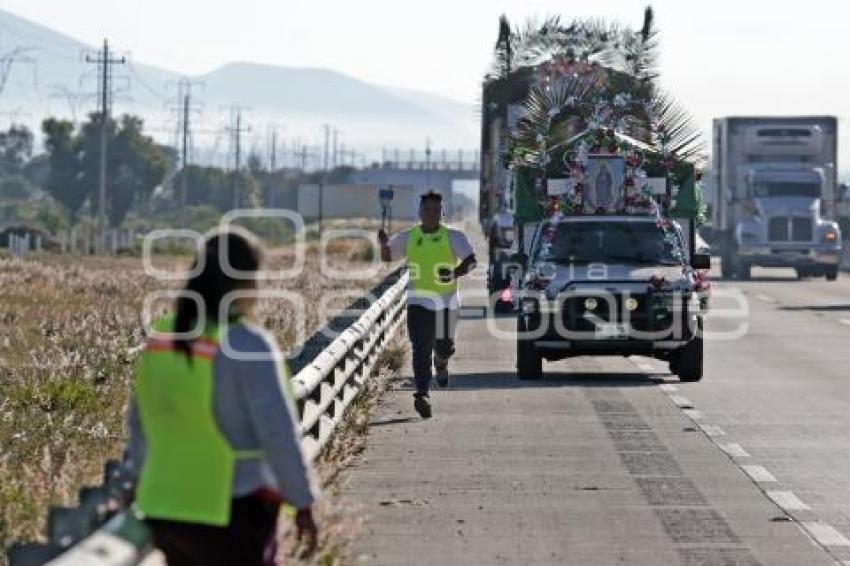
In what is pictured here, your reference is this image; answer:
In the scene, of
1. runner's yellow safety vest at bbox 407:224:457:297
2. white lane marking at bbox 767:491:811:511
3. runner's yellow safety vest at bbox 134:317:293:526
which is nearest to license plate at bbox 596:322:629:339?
→ runner's yellow safety vest at bbox 407:224:457:297

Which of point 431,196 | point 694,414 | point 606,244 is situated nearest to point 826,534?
point 431,196

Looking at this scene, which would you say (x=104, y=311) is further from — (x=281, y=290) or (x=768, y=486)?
(x=768, y=486)

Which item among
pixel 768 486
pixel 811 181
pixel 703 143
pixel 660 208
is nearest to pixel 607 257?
pixel 660 208

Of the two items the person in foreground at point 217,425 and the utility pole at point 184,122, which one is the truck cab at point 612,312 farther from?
the utility pole at point 184,122

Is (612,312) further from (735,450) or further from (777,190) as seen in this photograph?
(777,190)

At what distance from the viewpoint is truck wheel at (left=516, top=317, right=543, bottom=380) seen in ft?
75.9

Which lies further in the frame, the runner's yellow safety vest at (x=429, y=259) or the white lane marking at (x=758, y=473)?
the runner's yellow safety vest at (x=429, y=259)

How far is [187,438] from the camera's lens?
21.7ft

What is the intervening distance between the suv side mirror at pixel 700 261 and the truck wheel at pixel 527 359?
188cm

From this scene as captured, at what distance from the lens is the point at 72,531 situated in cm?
759

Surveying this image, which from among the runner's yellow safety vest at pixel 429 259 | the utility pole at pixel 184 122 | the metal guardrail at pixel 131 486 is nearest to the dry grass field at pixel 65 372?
the metal guardrail at pixel 131 486

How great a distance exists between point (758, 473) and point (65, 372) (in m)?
8.67

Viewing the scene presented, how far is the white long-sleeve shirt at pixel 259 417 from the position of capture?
6.64 m

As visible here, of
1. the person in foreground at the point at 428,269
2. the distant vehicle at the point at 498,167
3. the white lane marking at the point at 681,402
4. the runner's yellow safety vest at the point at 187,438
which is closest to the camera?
the runner's yellow safety vest at the point at 187,438
